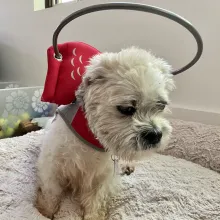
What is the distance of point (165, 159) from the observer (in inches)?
A: 51.6

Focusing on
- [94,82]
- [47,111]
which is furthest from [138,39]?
[94,82]

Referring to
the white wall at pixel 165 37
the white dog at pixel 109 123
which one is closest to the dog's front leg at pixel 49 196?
the white dog at pixel 109 123

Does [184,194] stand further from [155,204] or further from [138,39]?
[138,39]

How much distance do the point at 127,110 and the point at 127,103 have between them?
0.08 ft

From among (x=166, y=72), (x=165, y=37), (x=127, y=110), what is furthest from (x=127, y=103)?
(x=165, y=37)

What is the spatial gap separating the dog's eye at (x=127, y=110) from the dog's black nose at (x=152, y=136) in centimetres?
6

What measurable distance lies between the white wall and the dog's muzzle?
734 mm

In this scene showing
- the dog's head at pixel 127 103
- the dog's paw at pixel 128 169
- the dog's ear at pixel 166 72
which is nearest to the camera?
the dog's head at pixel 127 103

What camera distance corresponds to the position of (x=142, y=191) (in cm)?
105

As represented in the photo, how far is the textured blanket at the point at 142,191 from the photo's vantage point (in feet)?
3.07

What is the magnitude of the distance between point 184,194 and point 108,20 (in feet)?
3.44

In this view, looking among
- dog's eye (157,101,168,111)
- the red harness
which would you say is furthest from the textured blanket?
dog's eye (157,101,168,111)

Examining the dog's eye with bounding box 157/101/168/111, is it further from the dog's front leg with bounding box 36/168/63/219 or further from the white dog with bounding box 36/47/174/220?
the dog's front leg with bounding box 36/168/63/219

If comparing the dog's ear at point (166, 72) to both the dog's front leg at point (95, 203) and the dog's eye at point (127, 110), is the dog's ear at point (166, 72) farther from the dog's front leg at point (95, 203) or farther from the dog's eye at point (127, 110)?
the dog's front leg at point (95, 203)
